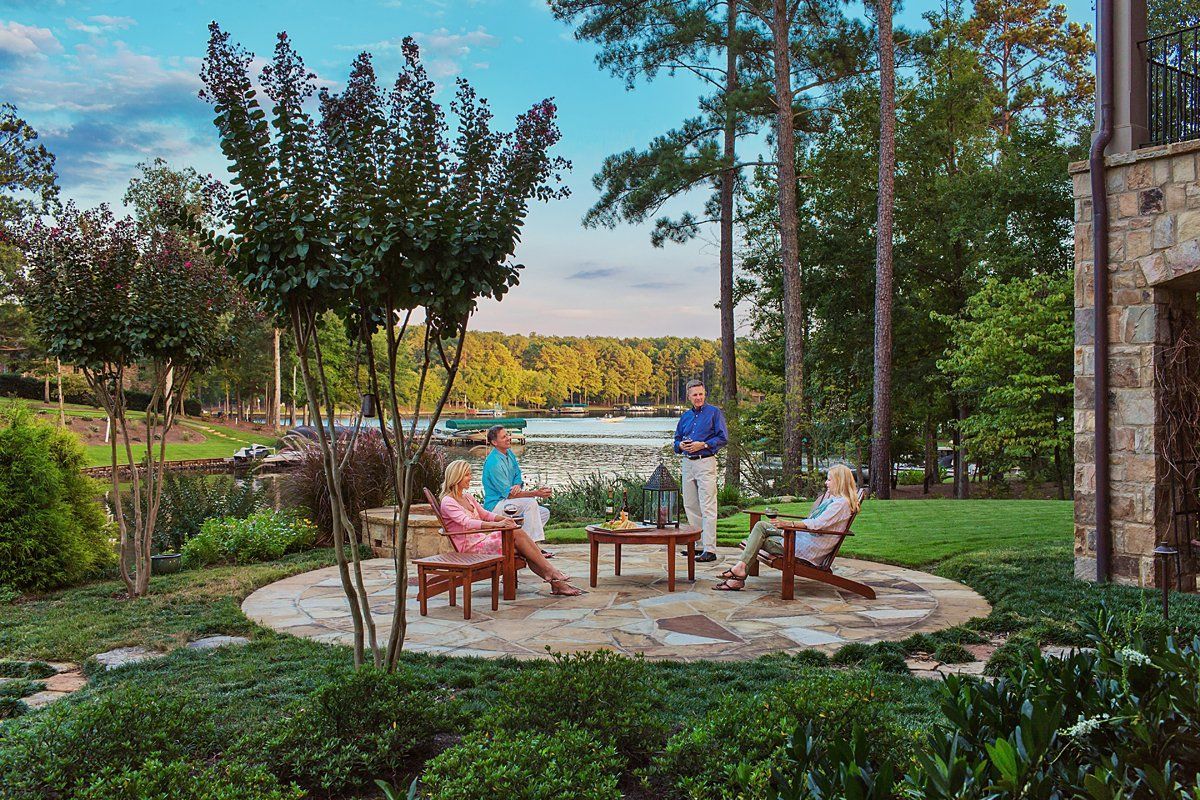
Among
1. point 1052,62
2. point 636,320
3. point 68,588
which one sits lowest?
point 68,588

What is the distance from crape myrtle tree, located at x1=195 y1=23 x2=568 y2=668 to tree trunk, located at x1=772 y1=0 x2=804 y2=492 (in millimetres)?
12861

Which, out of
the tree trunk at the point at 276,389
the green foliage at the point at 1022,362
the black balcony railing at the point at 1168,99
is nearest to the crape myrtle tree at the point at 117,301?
the black balcony railing at the point at 1168,99

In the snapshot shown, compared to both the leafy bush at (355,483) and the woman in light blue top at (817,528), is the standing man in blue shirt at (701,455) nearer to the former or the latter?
the woman in light blue top at (817,528)

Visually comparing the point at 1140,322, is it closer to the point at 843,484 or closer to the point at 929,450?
the point at 843,484

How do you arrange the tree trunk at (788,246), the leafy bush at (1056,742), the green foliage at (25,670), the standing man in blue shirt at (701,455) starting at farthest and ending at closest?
the tree trunk at (788,246) → the standing man in blue shirt at (701,455) → the green foliage at (25,670) → the leafy bush at (1056,742)

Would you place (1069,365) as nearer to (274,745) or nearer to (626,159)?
(626,159)

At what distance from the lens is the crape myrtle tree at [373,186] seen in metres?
3.29

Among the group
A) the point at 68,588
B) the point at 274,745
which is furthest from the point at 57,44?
the point at 274,745

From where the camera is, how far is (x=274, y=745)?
2.90m

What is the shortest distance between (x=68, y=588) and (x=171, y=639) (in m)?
2.62

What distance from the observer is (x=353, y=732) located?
3039 millimetres

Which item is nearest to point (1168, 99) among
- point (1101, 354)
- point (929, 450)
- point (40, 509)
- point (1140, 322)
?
point (1140, 322)

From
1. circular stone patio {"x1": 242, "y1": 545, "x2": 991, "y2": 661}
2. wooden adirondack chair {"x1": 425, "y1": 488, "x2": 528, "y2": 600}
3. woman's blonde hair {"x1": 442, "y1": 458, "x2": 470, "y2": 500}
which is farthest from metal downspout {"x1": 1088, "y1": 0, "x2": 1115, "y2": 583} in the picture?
woman's blonde hair {"x1": 442, "y1": 458, "x2": 470, "y2": 500}

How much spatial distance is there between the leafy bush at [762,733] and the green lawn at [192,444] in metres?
25.3
